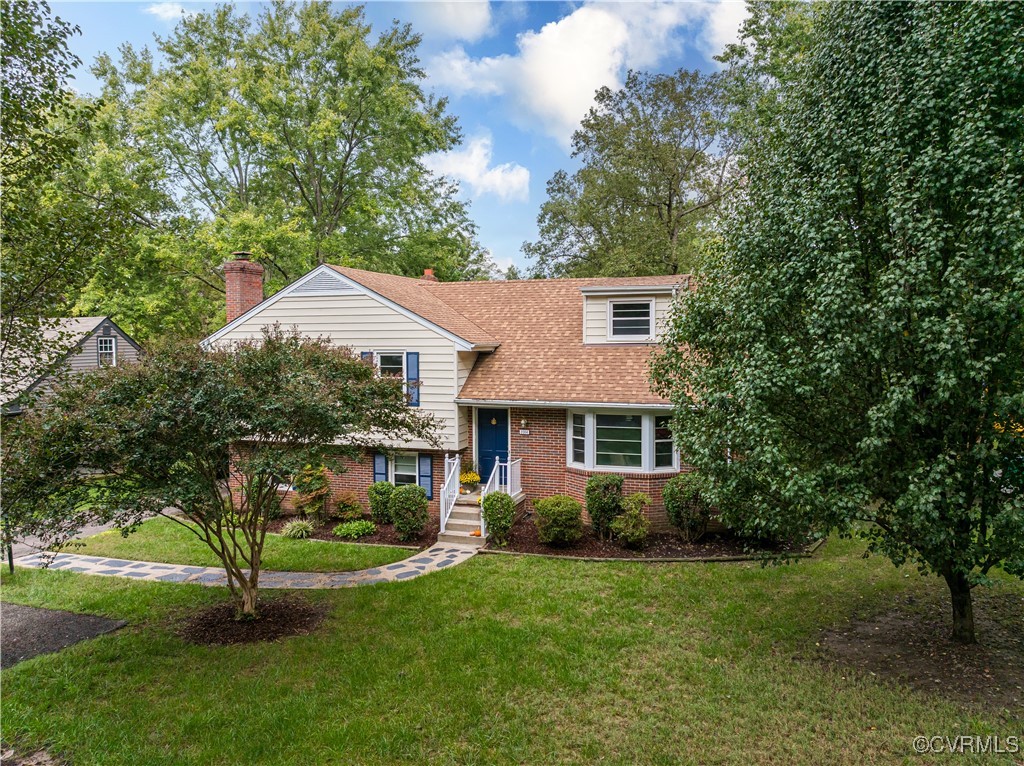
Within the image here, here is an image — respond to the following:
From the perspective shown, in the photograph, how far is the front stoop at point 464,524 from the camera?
1273 cm

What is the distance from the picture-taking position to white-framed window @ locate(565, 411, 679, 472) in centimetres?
1320

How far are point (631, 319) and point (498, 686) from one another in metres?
10.5

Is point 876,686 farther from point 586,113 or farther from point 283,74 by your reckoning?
point 586,113

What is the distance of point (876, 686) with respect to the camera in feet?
21.1

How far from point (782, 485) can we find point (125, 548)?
46.1ft

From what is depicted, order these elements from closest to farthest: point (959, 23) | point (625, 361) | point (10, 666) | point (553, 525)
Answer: point (959, 23)
point (10, 666)
point (553, 525)
point (625, 361)

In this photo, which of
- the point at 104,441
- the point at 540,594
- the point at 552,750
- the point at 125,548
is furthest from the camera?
the point at 125,548

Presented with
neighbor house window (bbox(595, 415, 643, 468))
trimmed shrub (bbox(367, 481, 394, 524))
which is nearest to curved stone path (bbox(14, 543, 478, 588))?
trimmed shrub (bbox(367, 481, 394, 524))

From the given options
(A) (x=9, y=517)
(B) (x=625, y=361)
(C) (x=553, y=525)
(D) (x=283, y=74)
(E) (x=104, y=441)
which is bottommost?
(C) (x=553, y=525)

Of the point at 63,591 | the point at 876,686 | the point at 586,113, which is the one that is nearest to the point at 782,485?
the point at 876,686

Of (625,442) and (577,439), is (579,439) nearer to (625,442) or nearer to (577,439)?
(577,439)

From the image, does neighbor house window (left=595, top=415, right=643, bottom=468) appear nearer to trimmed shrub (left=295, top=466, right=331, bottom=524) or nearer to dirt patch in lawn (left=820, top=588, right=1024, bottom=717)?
dirt patch in lawn (left=820, top=588, right=1024, bottom=717)

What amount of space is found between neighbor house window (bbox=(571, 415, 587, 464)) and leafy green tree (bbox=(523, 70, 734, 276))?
42.4 feet

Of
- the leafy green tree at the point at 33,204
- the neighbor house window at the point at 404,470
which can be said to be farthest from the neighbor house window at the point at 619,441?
the leafy green tree at the point at 33,204
